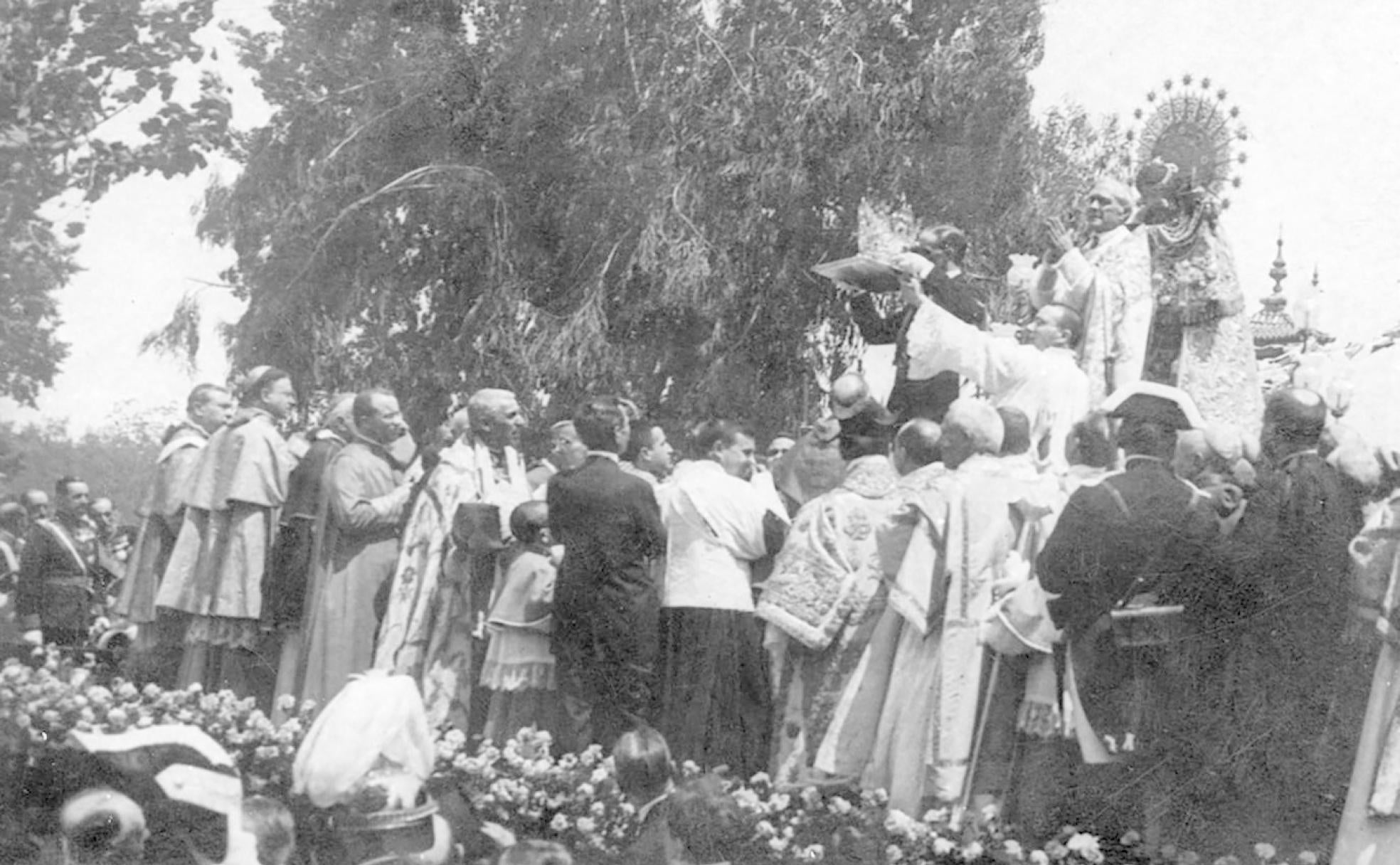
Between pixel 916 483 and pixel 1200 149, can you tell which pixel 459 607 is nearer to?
pixel 916 483

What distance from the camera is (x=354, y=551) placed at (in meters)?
7.37

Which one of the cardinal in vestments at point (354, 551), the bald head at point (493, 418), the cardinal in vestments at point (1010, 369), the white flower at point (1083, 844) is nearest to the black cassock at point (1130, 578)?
the white flower at point (1083, 844)

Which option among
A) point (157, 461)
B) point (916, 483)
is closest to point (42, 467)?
point (157, 461)

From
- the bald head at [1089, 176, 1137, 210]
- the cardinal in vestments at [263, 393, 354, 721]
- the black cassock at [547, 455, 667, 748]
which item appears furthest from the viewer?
the bald head at [1089, 176, 1137, 210]

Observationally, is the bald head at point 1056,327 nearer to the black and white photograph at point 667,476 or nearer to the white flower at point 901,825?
the black and white photograph at point 667,476

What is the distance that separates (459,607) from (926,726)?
6.27 ft

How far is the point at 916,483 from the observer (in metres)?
6.65

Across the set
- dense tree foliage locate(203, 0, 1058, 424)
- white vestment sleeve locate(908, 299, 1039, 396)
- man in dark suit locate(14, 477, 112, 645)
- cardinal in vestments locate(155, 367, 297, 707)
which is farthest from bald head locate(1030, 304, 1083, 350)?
man in dark suit locate(14, 477, 112, 645)

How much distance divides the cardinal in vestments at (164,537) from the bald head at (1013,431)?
3290 millimetres

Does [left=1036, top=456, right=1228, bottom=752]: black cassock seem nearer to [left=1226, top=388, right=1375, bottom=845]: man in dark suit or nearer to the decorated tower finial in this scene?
[left=1226, top=388, right=1375, bottom=845]: man in dark suit

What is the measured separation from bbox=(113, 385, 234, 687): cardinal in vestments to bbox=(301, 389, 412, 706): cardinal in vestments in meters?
0.84

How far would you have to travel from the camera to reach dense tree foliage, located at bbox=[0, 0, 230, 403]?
308 inches

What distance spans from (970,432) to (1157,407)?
620 mm

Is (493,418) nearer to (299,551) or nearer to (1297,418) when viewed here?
(299,551)
